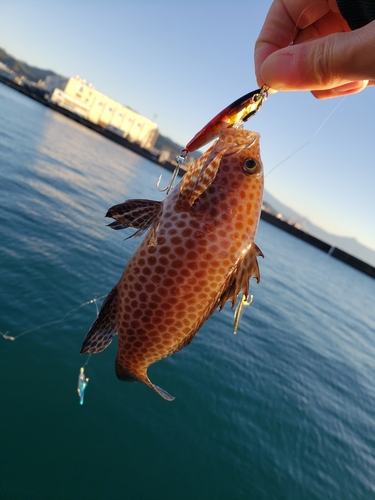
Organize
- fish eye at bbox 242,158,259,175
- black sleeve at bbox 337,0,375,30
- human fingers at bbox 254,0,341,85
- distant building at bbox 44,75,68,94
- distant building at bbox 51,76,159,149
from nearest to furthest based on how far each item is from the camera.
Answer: black sleeve at bbox 337,0,375,30 → fish eye at bbox 242,158,259,175 → human fingers at bbox 254,0,341,85 → distant building at bbox 51,76,159,149 → distant building at bbox 44,75,68,94

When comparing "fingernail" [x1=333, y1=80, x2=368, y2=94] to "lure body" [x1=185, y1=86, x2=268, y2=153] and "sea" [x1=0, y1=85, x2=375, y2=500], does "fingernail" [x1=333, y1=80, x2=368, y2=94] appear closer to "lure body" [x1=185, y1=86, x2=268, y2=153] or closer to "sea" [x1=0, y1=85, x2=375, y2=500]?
"lure body" [x1=185, y1=86, x2=268, y2=153]

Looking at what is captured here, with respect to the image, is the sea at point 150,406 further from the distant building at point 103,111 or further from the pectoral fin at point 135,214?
the distant building at point 103,111

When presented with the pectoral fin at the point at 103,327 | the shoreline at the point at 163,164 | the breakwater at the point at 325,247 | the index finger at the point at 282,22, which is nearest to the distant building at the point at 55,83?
the shoreline at the point at 163,164

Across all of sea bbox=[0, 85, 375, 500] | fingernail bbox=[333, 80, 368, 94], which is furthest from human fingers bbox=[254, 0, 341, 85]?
sea bbox=[0, 85, 375, 500]

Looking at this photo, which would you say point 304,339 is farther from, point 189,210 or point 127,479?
point 189,210

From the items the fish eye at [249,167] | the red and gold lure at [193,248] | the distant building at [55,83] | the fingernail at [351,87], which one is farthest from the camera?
the distant building at [55,83]

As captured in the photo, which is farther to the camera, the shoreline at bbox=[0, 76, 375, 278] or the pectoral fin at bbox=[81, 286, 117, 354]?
the shoreline at bbox=[0, 76, 375, 278]

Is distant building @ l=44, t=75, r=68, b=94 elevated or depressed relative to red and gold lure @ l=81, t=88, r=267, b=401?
elevated

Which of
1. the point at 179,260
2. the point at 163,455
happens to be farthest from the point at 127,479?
the point at 179,260
